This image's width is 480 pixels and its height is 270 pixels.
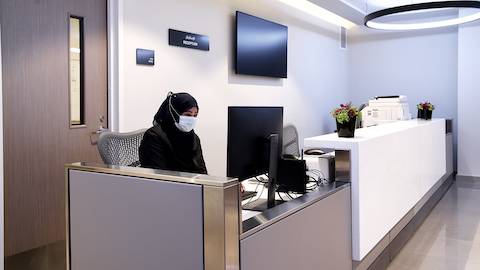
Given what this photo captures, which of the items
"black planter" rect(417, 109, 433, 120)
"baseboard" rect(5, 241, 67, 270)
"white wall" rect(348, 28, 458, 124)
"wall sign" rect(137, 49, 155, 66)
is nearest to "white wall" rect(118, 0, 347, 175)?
"wall sign" rect(137, 49, 155, 66)

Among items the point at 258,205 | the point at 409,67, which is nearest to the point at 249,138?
the point at 258,205

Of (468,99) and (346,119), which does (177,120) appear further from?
(468,99)

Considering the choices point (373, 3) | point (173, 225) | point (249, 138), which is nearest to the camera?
point (173, 225)

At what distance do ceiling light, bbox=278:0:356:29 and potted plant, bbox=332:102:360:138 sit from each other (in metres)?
3.44

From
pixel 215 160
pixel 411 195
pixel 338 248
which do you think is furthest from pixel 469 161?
pixel 338 248

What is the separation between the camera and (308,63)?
248 inches

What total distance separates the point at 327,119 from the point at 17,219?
16.8ft

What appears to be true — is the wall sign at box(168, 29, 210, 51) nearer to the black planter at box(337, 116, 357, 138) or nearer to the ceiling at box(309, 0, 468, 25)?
the ceiling at box(309, 0, 468, 25)

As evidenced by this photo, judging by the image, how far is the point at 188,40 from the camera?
13.5 feet

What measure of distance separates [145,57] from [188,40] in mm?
587

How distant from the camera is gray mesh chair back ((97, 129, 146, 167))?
236 centimetres

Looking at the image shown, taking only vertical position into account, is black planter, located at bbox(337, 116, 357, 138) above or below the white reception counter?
above

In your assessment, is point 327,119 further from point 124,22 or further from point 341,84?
point 124,22

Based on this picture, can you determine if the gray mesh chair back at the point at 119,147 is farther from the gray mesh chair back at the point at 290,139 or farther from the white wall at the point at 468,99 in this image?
the white wall at the point at 468,99
